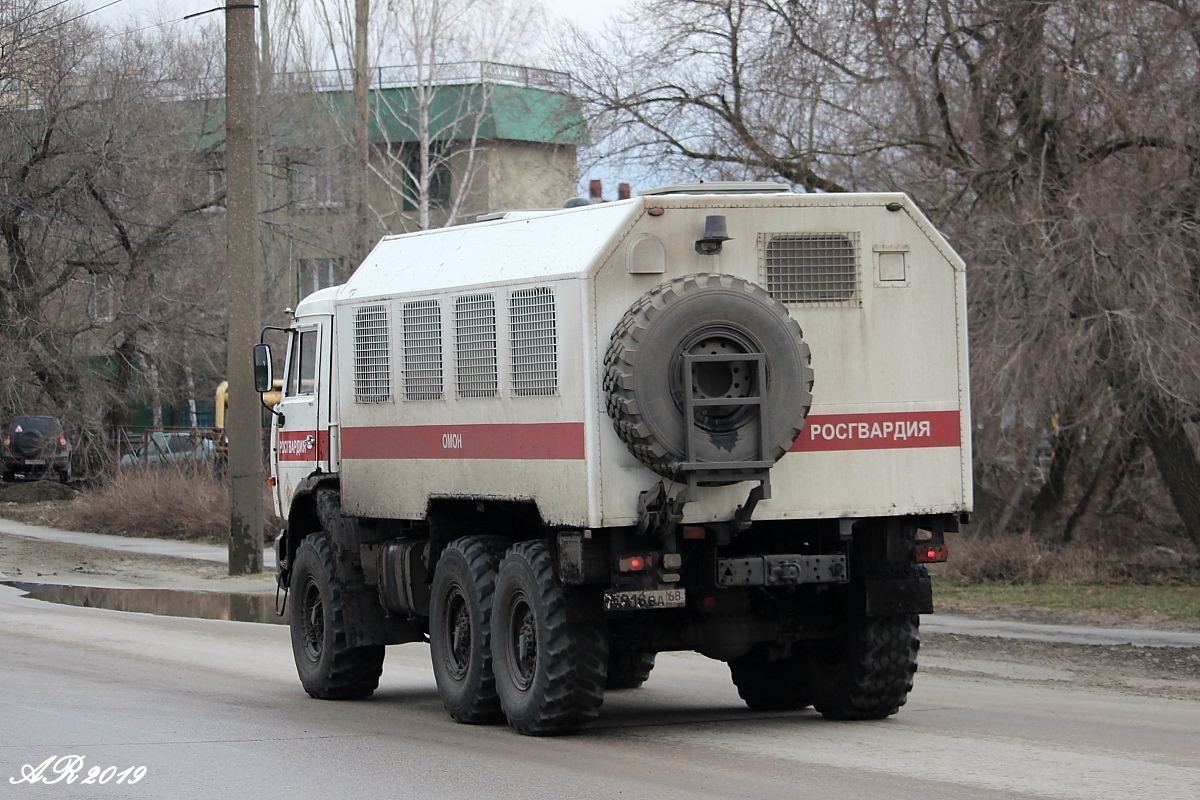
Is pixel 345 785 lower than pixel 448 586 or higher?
lower

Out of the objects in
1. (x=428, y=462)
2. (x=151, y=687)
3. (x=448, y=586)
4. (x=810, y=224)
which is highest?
(x=810, y=224)

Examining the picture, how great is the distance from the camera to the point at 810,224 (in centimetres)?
967

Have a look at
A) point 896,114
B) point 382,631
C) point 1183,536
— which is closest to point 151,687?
point 382,631

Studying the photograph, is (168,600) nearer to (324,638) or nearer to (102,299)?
(324,638)

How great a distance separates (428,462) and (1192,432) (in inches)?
442

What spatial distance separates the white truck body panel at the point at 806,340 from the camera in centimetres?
922

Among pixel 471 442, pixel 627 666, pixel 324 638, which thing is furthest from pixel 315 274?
pixel 471 442

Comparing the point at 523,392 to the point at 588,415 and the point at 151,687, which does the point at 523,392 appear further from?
the point at 151,687

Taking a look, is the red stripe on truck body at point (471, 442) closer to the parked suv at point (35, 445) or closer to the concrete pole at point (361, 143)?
the parked suv at point (35, 445)

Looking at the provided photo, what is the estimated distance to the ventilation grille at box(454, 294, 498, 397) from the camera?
33.2 feet

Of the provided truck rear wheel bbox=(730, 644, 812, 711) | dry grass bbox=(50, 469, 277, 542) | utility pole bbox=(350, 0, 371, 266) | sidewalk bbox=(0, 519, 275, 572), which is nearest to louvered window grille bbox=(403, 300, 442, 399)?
truck rear wheel bbox=(730, 644, 812, 711)

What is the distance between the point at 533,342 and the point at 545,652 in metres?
1.78

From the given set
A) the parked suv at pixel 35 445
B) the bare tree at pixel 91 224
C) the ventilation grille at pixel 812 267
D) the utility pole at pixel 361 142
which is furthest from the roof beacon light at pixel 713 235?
the utility pole at pixel 361 142

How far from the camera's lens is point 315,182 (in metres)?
45.0
